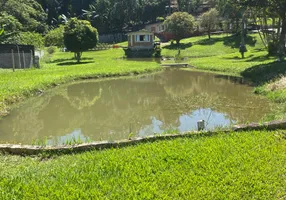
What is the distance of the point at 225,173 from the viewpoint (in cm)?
552

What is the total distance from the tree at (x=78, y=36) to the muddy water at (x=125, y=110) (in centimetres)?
1330

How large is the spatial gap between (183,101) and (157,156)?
7796 millimetres

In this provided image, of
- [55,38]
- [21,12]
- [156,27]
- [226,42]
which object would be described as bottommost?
[226,42]

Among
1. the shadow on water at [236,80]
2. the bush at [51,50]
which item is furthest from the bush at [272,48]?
the bush at [51,50]

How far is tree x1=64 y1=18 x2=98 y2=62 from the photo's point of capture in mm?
31225

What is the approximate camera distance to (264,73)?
62.4ft

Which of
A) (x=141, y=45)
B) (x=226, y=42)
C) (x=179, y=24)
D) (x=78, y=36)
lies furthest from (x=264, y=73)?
(x=179, y=24)

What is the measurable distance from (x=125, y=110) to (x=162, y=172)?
721 cm

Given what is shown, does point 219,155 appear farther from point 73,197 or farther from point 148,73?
point 148,73

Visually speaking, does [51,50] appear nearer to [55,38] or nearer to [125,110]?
[55,38]

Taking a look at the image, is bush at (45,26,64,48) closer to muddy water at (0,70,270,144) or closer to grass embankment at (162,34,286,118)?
grass embankment at (162,34,286,118)

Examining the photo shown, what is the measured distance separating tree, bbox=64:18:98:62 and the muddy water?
13.3 meters

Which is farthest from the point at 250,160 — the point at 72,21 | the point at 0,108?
the point at 72,21

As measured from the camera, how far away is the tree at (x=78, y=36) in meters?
31.2
